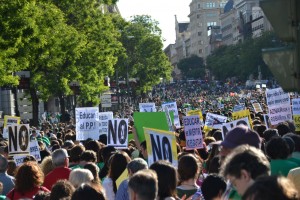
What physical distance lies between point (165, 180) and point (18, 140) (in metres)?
8.23

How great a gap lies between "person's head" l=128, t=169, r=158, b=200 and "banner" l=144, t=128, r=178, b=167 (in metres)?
2.86

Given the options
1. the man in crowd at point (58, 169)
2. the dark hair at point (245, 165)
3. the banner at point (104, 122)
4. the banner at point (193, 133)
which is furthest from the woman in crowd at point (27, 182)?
the banner at point (104, 122)

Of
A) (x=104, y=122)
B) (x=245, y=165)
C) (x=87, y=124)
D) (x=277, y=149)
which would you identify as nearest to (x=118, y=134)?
(x=87, y=124)

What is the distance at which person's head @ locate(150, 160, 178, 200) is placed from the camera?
673 centimetres

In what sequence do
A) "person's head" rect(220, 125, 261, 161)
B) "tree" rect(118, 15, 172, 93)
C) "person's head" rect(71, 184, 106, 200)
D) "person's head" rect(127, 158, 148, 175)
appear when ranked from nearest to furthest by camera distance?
1. "person's head" rect(71, 184, 106, 200)
2. "person's head" rect(220, 125, 261, 161)
3. "person's head" rect(127, 158, 148, 175)
4. "tree" rect(118, 15, 172, 93)

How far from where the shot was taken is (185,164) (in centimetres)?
803

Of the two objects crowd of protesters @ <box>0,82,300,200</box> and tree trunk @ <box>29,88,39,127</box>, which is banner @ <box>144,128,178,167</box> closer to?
crowd of protesters @ <box>0,82,300,200</box>

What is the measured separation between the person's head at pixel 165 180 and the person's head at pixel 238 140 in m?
0.43

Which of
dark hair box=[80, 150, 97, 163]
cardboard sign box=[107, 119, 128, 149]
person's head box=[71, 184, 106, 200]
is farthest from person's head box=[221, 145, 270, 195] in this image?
cardboard sign box=[107, 119, 128, 149]

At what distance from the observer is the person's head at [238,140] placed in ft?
21.6

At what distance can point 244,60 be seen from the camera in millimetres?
134125

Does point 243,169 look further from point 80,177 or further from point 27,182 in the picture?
point 27,182

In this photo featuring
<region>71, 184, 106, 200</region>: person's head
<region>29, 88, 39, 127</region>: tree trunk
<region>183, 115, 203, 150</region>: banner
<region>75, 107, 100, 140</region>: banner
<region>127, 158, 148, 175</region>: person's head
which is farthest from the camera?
<region>29, 88, 39, 127</region>: tree trunk

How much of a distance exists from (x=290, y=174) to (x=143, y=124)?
12.9 ft
